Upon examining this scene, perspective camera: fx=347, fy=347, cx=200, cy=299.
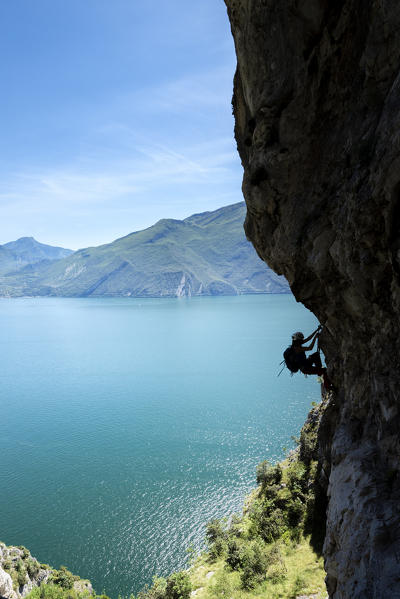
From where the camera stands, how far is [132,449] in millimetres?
40938

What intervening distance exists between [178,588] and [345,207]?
659 inches

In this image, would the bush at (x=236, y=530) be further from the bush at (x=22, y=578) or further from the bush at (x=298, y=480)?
the bush at (x=22, y=578)

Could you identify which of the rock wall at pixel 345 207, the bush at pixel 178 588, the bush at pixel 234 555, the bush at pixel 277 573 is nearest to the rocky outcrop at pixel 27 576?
the bush at pixel 178 588

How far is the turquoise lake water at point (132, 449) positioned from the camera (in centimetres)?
2650

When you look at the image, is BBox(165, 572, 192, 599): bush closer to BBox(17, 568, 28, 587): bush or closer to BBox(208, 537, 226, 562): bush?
BBox(208, 537, 226, 562): bush

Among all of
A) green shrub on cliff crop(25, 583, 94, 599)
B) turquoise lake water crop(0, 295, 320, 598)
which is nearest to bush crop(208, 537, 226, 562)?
turquoise lake water crop(0, 295, 320, 598)

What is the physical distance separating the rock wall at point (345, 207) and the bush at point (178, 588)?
10886mm

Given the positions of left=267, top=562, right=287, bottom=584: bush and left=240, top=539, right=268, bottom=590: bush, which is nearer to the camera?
left=267, top=562, right=287, bottom=584: bush

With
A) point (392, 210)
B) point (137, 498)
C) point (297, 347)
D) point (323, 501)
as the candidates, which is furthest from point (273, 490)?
point (392, 210)

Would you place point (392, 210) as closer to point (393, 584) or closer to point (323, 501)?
point (393, 584)

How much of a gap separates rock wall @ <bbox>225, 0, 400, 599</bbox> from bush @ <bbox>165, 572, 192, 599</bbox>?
1089cm

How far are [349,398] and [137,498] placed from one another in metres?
29.6

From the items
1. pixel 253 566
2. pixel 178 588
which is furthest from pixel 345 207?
pixel 178 588

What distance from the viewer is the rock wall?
5.71 metres
